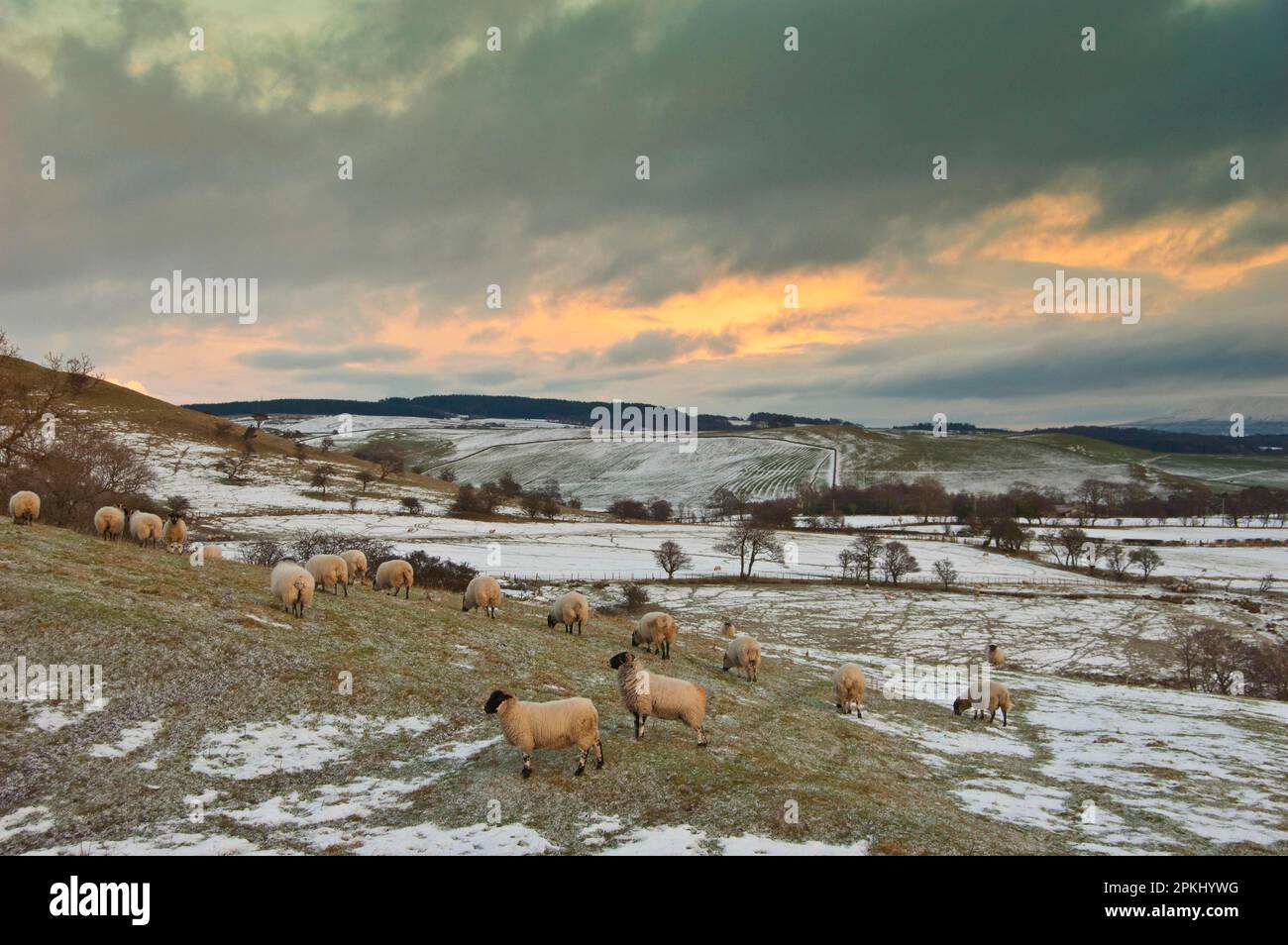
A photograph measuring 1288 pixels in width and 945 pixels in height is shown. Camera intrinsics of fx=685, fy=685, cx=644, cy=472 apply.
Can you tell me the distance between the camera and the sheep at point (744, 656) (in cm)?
2633

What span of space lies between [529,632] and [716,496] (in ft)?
498

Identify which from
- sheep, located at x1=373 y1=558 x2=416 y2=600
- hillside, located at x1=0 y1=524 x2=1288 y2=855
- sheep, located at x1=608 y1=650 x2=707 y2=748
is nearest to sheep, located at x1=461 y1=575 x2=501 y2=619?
hillside, located at x1=0 y1=524 x2=1288 y2=855

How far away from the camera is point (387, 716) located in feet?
55.5

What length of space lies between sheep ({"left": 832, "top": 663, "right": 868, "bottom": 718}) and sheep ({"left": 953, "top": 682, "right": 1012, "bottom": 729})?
5.56 metres

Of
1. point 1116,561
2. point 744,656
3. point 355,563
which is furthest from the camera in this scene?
point 1116,561

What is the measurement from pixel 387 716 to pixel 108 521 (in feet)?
74.4

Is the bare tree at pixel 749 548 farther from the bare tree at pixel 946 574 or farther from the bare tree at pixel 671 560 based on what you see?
the bare tree at pixel 946 574

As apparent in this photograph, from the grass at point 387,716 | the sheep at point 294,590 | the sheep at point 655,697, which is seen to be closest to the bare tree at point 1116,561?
the grass at point 387,716

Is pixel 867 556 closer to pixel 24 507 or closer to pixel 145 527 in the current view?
pixel 145 527

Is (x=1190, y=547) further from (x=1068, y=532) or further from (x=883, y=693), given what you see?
(x=883, y=693)

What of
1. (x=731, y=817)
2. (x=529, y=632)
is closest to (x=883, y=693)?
(x=529, y=632)

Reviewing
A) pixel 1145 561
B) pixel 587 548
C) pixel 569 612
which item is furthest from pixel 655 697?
pixel 1145 561

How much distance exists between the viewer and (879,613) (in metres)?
76.4

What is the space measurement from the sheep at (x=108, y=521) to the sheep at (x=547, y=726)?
26456 mm
